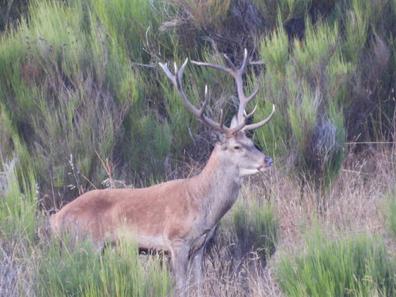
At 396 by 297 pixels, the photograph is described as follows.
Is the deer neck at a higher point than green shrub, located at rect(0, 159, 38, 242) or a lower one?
lower

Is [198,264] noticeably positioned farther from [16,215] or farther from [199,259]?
[16,215]

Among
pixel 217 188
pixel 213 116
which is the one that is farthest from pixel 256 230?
pixel 213 116

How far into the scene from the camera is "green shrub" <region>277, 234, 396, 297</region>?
6.57 meters

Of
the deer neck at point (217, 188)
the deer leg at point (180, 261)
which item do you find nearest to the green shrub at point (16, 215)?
the deer leg at point (180, 261)

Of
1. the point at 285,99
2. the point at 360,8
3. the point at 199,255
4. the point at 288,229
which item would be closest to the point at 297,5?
the point at 360,8

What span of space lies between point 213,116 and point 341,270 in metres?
4.35

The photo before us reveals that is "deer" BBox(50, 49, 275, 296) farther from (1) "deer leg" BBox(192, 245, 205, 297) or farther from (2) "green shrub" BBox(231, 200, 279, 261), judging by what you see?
(2) "green shrub" BBox(231, 200, 279, 261)

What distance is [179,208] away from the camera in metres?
8.56

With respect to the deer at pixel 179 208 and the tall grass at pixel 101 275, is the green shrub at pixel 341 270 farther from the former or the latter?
the deer at pixel 179 208

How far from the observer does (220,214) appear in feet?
28.2

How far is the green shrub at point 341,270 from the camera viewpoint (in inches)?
259

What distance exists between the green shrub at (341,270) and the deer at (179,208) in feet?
5.26

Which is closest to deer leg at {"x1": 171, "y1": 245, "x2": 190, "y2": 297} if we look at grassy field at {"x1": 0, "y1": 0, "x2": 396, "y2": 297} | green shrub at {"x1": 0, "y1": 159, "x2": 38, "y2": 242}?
grassy field at {"x1": 0, "y1": 0, "x2": 396, "y2": 297}

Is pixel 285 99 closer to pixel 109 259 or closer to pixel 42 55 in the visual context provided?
pixel 42 55
